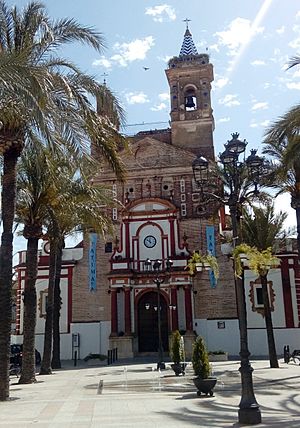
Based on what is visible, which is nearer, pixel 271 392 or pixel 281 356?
pixel 271 392

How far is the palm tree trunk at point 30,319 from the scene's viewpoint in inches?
697

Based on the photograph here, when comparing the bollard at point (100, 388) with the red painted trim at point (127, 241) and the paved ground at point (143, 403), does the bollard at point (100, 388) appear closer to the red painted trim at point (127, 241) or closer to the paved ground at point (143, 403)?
the paved ground at point (143, 403)

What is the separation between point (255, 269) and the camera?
13.1m

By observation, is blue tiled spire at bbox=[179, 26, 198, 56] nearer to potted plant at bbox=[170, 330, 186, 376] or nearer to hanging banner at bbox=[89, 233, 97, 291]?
hanging banner at bbox=[89, 233, 97, 291]

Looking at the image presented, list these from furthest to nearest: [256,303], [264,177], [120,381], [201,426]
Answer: [256,303] < [264,177] < [120,381] < [201,426]

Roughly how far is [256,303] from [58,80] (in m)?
23.4

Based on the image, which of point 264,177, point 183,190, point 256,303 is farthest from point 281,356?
point 264,177

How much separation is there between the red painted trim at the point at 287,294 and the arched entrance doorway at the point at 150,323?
749cm

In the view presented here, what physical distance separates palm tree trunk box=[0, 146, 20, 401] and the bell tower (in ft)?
81.0

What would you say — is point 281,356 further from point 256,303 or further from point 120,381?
point 120,381

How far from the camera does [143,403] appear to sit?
12.2m

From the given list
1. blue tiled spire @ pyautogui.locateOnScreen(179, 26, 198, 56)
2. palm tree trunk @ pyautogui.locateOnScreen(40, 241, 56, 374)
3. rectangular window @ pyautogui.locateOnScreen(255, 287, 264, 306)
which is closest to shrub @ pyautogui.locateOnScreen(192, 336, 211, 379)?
palm tree trunk @ pyautogui.locateOnScreen(40, 241, 56, 374)

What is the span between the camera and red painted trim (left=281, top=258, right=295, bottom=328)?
32.0 metres

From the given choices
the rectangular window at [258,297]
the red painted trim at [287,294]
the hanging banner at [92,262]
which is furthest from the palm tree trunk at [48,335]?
the red painted trim at [287,294]
